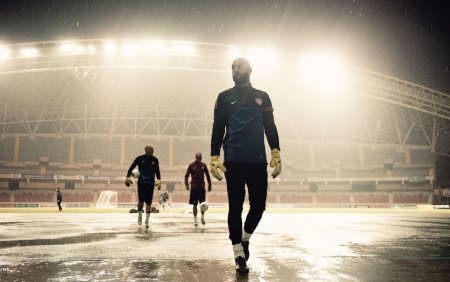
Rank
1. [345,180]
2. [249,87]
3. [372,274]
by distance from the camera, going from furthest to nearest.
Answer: [345,180], [249,87], [372,274]

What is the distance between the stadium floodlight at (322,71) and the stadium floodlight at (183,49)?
888 cm

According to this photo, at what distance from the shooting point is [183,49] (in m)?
28.4

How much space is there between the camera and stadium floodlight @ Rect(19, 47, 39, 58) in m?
28.0

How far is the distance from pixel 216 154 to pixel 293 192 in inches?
1788

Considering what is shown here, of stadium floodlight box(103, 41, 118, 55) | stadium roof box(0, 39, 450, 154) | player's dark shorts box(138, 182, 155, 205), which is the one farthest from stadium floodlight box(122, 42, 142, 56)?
player's dark shorts box(138, 182, 155, 205)

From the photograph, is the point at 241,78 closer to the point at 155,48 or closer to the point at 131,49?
the point at 155,48

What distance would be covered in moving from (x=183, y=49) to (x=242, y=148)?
85.3 ft

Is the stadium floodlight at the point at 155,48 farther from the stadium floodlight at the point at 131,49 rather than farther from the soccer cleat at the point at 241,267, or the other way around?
the soccer cleat at the point at 241,267

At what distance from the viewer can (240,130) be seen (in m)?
3.71

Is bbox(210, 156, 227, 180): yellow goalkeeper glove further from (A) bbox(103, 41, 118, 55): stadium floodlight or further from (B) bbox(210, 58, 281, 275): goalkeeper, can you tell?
(A) bbox(103, 41, 118, 55): stadium floodlight

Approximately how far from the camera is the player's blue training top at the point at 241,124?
12.0 ft

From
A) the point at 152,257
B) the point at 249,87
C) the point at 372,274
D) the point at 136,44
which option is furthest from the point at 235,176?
the point at 136,44

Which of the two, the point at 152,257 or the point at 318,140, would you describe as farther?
the point at 318,140

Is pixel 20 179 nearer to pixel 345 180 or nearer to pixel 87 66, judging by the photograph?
pixel 87 66
